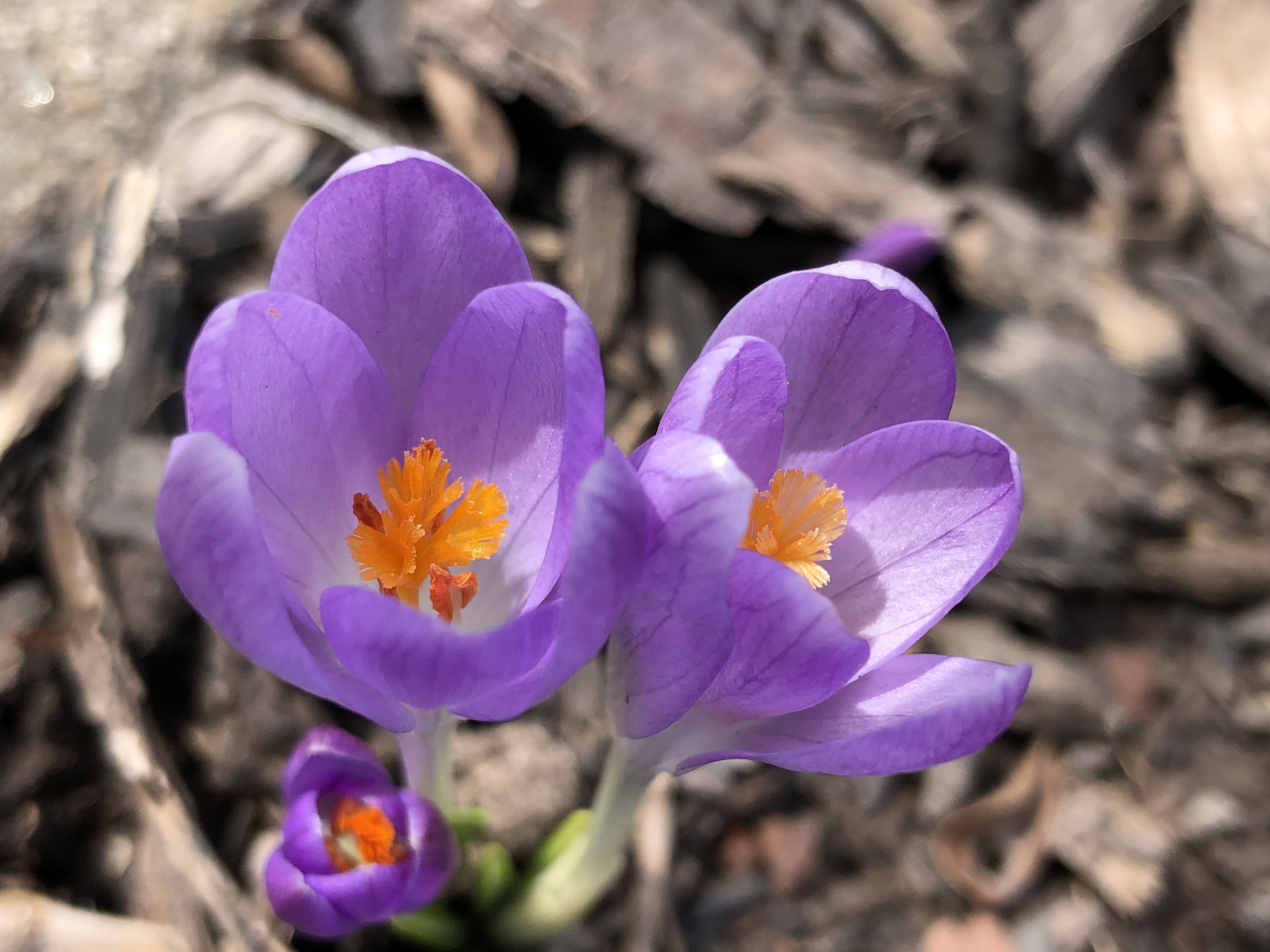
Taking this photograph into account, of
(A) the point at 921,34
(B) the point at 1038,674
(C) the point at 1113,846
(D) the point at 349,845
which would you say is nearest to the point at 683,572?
(D) the point at 349,845

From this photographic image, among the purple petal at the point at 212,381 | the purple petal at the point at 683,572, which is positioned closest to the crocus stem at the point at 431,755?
the purple petal at the point at 683,572

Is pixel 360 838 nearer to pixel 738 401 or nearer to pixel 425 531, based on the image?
pixel 425 531

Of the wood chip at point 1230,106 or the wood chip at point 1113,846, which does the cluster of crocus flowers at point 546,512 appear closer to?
the wood chip at point 1113,846

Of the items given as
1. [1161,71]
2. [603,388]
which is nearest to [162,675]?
[603,388]

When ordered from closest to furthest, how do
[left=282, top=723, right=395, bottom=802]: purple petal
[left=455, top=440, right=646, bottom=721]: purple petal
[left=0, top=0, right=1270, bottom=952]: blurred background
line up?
[left=455, top=440, right=646, bottom=721]: purple petal → [left=282, top=723, right=395, bottom=802]: purple petal → [left=0, top=0, right=1270, bottom=952]: blurred background

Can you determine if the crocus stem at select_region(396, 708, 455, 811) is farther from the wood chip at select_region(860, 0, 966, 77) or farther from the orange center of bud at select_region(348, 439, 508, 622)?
the wood chip at select_region(860, 0, 966, 77)

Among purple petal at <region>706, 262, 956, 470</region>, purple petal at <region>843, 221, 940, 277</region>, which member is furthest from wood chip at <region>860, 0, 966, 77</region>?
purple petal at <region>706, 262, 956, 470</region>
